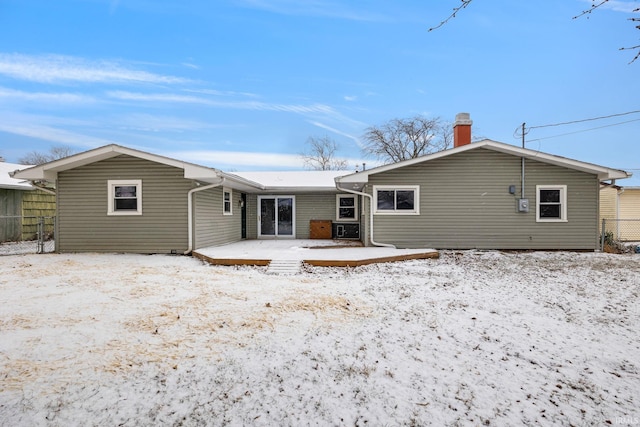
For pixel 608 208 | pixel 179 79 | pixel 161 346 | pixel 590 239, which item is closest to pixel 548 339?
pixel 161 346

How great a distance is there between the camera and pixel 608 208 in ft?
51.0

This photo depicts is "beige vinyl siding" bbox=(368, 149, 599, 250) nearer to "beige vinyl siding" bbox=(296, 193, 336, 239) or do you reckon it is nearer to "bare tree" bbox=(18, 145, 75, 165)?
"beige vinyl siding" bbox=(296, 193, 336, 239)

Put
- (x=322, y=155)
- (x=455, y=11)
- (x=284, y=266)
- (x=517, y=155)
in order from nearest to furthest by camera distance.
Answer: (x=455, y=11) < (x=284, y=266) < (x=517, y=155) < (x=322, y=155)

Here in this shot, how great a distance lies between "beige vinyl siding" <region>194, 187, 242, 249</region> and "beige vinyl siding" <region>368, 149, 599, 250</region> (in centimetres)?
519

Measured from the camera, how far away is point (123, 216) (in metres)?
9.80

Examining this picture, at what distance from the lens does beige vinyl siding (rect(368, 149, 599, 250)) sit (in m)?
10.1

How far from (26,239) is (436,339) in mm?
17099

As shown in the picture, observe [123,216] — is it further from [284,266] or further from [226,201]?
[284,266]

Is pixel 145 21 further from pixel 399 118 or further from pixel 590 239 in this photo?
pixel 399 118

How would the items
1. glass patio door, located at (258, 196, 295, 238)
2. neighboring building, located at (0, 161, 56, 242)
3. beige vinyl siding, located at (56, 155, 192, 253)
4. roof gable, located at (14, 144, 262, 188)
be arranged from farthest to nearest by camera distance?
glass patio door, located at (258, 196, 295, 238) → neighboring building, located at (0, 161, 56, 242) → beige vinyl siding, located at (56, 155, 192, 253) → roof gable, located at (14, 144, 262, 188)

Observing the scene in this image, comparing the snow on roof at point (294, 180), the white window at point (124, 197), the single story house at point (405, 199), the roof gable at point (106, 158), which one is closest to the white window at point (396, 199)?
the single story house at point (405, 199)

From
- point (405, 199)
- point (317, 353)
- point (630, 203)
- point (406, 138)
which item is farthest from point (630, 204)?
point (317, 353)

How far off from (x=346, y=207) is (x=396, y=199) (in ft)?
13.0

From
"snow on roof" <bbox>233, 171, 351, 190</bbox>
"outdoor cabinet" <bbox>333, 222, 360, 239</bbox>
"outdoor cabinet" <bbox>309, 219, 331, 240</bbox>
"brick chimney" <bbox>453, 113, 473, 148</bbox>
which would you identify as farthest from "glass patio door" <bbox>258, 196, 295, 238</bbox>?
"brick chimney" <bbox>453, 113, 473, 148</bbox>
